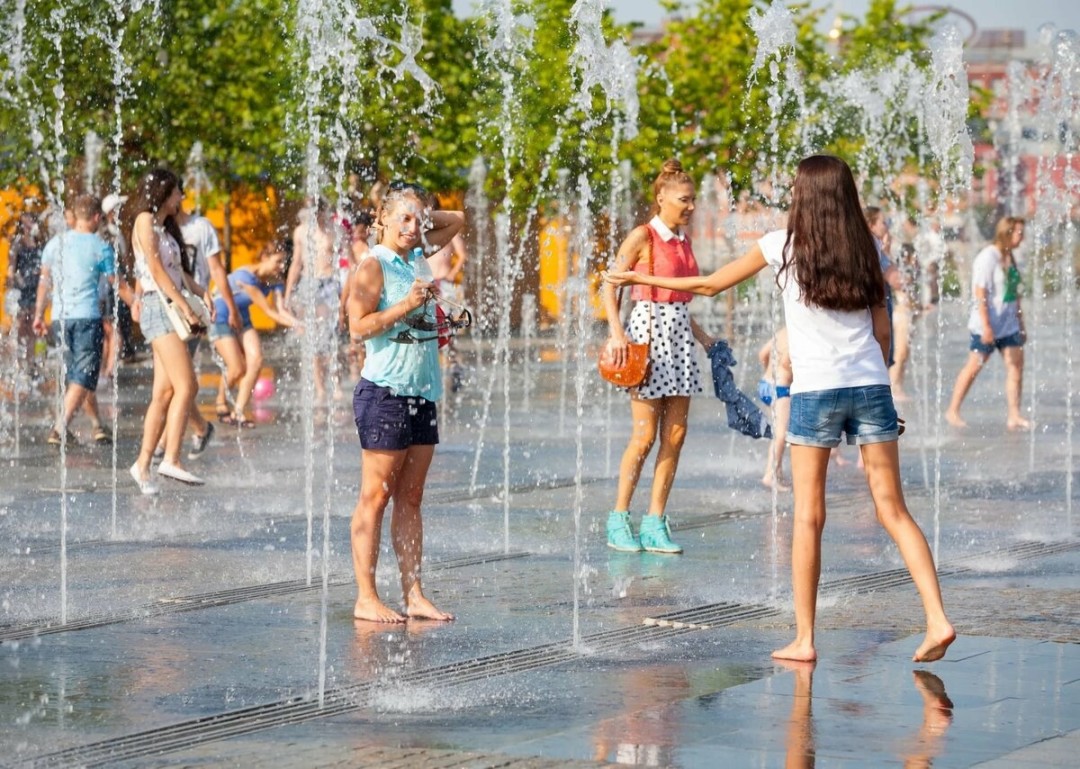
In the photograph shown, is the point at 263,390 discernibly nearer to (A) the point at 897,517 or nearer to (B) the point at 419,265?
(B) the point at 419,265

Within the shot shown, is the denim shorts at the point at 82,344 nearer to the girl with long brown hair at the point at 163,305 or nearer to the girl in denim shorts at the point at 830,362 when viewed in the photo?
the girl with long brown hair at the point at 163,305

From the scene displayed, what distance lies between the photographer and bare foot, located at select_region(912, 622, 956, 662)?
20.6 ft

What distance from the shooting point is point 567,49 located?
102 feet

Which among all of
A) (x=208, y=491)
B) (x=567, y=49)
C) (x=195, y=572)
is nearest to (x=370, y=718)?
(x=195, y=572)

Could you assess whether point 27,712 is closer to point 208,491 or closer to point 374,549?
point 374,549

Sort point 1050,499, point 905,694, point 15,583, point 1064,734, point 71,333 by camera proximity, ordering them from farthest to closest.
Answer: point 71,333 < point 1050,499 < point 15,583 < point 905,694 < point 1064,734

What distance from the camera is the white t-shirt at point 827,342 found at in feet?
21.0

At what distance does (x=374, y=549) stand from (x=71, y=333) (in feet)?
20.5

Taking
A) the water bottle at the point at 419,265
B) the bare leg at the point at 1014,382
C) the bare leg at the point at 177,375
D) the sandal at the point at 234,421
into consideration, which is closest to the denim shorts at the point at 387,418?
the water bottle at the point at 419,265

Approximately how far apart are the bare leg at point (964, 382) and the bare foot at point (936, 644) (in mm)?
8564

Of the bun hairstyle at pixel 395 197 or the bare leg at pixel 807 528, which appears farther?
the bun hairstyle at pixel 395 197

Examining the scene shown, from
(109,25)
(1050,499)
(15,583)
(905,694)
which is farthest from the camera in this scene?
(109,25)

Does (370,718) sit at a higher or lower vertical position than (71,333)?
lower

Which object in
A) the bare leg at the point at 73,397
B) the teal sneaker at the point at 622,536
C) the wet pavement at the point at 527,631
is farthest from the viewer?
the bare leg at the point at 73,397
